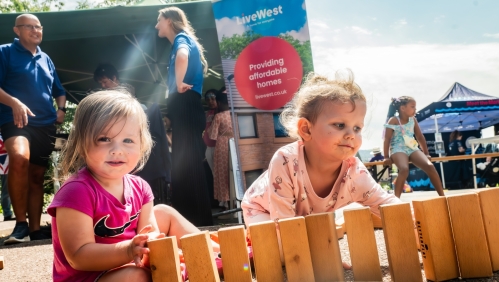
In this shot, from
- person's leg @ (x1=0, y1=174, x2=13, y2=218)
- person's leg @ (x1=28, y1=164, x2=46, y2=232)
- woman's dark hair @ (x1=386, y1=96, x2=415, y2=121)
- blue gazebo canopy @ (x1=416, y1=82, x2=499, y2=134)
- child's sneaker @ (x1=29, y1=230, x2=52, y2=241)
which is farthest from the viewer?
blue gazebo canopy @ (x1=416, y1=82, x2=499, y2=134)

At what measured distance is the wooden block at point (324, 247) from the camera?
1823mm

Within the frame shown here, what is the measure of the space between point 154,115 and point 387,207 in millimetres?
3553

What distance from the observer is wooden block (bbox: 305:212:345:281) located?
5.98ft

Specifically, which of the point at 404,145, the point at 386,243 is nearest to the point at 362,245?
the point at 386,243

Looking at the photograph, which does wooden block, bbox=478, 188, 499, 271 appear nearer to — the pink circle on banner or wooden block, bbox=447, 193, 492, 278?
wooden block, bbox=447, 193, 492, 278

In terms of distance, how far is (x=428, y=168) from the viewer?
608 centimetres

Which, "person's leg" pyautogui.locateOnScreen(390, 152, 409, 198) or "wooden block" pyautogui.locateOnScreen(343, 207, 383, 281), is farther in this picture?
"person's leg" pyautogui.locateOnScreen(390, 152, 409, 198)

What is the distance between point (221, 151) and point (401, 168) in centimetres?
255

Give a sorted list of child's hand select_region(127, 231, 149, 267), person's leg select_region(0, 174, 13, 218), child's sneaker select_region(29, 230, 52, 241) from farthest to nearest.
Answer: person's leg select_region(0, 174, 13, 218) → child's sneaker select_region(29, 230, 52, 241) → child's hand select_region(127, 231, 149, 267)

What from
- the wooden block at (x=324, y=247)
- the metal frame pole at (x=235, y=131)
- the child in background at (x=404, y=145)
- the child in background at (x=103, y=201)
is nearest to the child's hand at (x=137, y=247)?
the child in background at (x=103, y=201)

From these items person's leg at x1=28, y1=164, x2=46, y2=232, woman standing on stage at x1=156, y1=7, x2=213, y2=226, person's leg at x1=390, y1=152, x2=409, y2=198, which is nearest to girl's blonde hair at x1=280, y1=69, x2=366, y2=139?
woman standing on stage at x1=156, y1=7, x2=213, y2=226

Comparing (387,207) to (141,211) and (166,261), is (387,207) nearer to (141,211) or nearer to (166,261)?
(166,261)

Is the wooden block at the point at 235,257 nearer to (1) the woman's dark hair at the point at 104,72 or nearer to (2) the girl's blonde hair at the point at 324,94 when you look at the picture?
(2) the girl's blonde hair at the point at 324,94

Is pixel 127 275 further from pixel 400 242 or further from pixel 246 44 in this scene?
pixel 246 44
